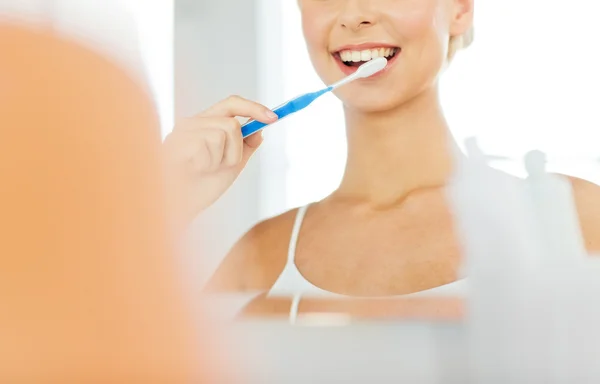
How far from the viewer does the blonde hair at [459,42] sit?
2.28 feet

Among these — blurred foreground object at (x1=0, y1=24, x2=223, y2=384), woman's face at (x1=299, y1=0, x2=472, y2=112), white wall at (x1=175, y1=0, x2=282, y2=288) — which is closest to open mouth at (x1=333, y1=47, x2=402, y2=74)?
woman's face at (x1=299, y1=0, x2=472, y2=112)

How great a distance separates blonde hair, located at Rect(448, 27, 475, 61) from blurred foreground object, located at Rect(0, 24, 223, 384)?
21.0 inches

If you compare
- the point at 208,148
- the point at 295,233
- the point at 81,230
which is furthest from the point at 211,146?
the point at 81,230

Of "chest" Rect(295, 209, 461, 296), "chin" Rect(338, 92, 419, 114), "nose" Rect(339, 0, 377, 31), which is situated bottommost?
"chest" Rect(295, 209, 461, 296)

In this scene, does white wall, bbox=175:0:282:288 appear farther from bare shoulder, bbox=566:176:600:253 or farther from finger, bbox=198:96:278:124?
bare shoulder, bbox=566:176:600:253

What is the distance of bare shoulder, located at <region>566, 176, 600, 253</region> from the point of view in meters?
0.62

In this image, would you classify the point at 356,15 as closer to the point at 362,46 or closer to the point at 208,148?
the point at 362,46

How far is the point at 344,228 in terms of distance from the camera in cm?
71

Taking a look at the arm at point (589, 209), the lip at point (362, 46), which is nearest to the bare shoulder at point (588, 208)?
the arm at point (589, 209)

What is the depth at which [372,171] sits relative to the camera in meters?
0.71

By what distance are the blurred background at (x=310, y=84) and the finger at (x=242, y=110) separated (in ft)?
0.21

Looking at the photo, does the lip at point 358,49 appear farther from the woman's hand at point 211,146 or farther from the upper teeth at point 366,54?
the woman's hand at point 211,146

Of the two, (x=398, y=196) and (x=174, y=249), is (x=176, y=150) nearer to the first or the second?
(x=398, y=196)

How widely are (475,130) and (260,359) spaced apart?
0.99 ft
